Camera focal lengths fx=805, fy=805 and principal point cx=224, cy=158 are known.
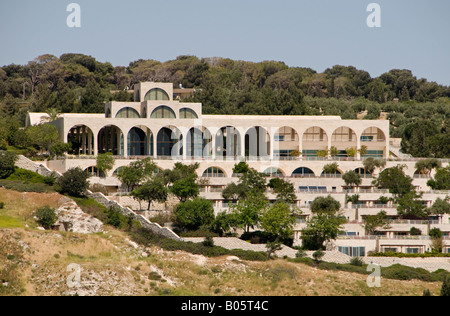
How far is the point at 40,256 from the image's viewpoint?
161 feet

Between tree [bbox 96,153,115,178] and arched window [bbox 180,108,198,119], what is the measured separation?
1079cm

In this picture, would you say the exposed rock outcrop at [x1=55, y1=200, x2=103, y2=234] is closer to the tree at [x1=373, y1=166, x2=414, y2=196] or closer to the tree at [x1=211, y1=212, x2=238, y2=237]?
the tree at [x1=211, y1=212, x2=238, y2=237]

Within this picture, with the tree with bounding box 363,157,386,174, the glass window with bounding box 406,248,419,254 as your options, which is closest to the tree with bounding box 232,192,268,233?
the glass window with bounding box 406,248,419,254

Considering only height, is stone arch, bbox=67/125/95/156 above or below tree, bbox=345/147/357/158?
above

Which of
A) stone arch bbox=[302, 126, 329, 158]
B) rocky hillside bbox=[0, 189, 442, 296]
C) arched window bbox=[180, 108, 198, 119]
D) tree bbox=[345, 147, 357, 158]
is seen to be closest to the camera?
rocky hillside bbox=[0, 189, 442, 296]

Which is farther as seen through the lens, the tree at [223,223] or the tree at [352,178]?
the tree at [352,178]

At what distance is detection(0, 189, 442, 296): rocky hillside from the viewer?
153ft

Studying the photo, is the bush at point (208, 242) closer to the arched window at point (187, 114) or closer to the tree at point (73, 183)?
the tree at point (73, 183)

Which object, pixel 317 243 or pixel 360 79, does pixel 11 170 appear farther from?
pixel 360 79

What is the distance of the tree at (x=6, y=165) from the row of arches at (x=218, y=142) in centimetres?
876

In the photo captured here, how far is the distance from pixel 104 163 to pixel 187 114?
12264 millimetres

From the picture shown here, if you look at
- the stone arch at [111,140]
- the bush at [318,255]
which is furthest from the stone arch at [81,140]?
the bush at [318,255]

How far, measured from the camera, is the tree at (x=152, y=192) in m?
59.9
